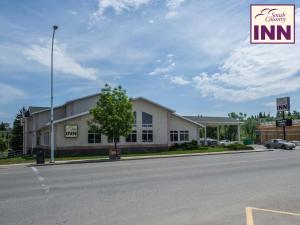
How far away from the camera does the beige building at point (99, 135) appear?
4125 centimetres

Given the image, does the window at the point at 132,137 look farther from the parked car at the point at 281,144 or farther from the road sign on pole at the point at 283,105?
the road sign on pole at the point at 283,105

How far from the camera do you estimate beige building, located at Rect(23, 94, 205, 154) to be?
41250 millimetres

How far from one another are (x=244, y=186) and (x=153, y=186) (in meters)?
3.07

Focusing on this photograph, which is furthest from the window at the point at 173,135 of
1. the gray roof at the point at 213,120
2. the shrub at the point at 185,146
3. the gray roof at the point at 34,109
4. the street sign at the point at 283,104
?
the street sign at the point at 283,104

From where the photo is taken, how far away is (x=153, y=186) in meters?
13.1

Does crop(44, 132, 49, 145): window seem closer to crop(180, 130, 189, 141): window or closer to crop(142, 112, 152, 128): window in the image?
crop(142, 112, 152, 128): window

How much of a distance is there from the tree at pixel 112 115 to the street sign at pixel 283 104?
36076mm

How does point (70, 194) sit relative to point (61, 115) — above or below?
below

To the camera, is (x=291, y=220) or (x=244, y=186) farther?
(x=244, y=186)

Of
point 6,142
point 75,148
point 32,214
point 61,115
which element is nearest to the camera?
point 32,214

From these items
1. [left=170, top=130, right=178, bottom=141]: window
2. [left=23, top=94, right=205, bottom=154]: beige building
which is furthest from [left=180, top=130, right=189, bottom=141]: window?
[left=170, top=130, right=178, bottom=141]: window

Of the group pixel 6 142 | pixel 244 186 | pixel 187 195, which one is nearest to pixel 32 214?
pixel 187 195

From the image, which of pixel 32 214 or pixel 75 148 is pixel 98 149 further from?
pixel 32 214

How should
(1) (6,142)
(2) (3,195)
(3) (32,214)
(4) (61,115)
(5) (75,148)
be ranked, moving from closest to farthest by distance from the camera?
(3) (32,214) → (2) (3,195) → (5) (75,148) → (4) (61,115) → (1) (6,142)
